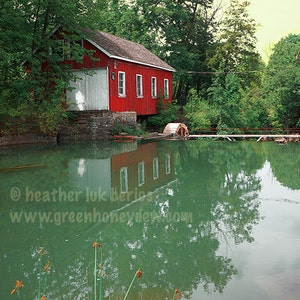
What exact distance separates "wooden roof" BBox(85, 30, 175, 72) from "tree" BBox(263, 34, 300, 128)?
784cm

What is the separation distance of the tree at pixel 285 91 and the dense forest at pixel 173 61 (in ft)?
0.22

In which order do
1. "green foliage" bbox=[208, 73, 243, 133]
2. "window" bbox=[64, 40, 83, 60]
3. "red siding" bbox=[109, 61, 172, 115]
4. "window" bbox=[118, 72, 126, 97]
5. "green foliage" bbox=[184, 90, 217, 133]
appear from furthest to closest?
"green foliage" bbox=[184, 90, 217, 133]
"green foliage" bbox=[208, 73, 243, 133]
"window" bbox=[118, 72, 126, 97]
"red siding" bbox=[109, 61, 172, 115]
"window" bbox=[64, 40, 83, 60]

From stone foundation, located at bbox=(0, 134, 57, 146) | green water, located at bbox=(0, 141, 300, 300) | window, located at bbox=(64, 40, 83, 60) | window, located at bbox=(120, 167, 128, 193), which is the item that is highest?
window, located at bbox=(64, 40, 83, 60)

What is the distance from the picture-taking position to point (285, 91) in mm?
27922

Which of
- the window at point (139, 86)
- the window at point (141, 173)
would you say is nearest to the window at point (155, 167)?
the window at point (141, 173)

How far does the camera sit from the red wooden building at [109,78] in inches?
907

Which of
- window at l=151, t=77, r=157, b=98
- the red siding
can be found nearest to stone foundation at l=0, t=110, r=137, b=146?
the red siding

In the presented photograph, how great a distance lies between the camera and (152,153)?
53.3ft

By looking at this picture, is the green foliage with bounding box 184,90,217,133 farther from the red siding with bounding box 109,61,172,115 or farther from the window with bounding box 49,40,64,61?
the window with bounding box 49,40,64,61

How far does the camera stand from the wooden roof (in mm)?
22938

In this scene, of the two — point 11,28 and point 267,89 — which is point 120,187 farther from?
point 267,89

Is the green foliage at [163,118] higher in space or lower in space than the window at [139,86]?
lower

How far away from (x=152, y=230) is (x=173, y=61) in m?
29.9

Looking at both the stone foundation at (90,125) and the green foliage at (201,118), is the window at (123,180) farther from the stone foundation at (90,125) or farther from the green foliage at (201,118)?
the green foliage at (201,118)
